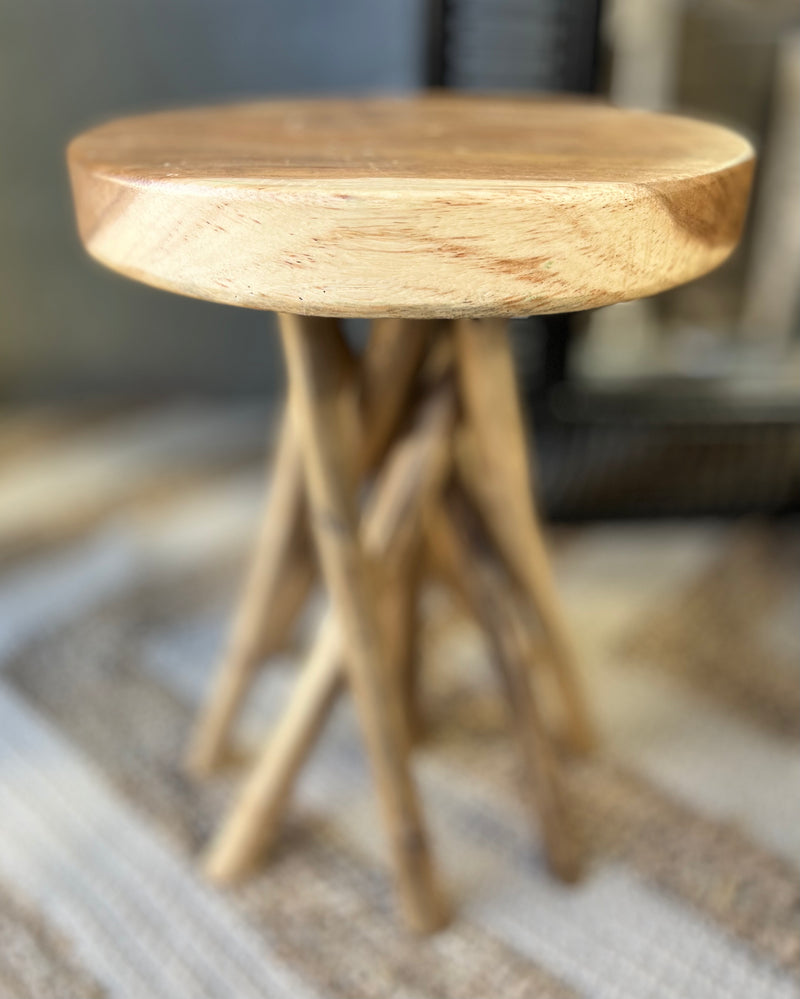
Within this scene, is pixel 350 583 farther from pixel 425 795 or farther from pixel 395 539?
pixel 425 795

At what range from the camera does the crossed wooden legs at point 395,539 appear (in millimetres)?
541

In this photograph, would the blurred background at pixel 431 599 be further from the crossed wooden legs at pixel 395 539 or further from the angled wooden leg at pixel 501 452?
the angled wooden leg at pixel 501 452

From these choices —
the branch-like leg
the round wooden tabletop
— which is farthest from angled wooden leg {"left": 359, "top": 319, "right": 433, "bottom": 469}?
the round wooden tabletop

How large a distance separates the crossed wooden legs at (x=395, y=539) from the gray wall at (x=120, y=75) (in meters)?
0.49

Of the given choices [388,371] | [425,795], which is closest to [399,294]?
[388,371]

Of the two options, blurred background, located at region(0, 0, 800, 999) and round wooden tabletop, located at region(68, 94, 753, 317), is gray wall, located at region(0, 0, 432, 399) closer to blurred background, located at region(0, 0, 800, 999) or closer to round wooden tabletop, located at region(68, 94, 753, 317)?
blurred background, located at region(0, 0, 800, 999)

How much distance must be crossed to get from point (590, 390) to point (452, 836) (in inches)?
22.4

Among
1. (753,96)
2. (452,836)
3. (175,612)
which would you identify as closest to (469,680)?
(452,836)

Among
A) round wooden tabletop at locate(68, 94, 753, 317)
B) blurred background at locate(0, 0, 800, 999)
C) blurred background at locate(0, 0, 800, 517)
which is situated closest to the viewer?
round wooden tabletop at locate(68, 94, 753, 317)

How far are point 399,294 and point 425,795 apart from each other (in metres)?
0.49

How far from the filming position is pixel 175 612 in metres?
0.94

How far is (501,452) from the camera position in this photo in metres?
0.59

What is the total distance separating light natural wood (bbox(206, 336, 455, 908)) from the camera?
1.94 ft

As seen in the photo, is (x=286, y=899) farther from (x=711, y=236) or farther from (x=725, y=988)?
(x=711, y=236)
